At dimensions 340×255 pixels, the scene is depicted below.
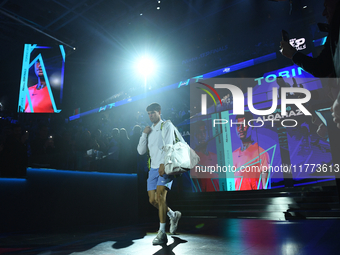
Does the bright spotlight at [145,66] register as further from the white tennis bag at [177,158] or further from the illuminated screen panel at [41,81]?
the white tennis bag at [177,158]

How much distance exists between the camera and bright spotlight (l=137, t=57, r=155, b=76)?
1075 cm

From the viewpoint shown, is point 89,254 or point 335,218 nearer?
point 89,254

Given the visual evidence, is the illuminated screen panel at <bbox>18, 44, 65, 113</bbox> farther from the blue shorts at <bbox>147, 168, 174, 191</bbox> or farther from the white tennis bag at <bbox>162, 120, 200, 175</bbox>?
the white tennis bag at <bbox>162, 120, 200, 175</bbox>

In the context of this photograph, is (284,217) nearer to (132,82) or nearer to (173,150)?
(173,150)

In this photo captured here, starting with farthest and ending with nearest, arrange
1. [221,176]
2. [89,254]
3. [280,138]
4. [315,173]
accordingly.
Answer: [221,176] < [280,138] < [315,173] < [89,254]

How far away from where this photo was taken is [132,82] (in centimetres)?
1184

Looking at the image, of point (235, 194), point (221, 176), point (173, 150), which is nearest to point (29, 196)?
point (173, 150)

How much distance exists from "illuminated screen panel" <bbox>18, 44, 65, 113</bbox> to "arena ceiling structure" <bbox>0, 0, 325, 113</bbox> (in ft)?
2.37

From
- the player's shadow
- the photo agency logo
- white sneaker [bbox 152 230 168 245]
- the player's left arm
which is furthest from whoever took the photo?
the photo agency logo

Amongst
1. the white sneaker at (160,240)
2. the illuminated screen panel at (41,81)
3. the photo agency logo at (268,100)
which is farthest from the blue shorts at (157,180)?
the illuminated screen panel at (41,81)

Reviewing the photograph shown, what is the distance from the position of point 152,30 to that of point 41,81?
15.8 feet

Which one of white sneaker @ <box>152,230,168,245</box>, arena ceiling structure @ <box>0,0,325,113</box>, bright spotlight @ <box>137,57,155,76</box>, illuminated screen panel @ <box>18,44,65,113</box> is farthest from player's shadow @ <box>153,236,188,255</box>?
bright spotlight @ <box>137,57,155,76</box>

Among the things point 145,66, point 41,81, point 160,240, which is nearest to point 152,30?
point 145,66

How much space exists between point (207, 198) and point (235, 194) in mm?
821
